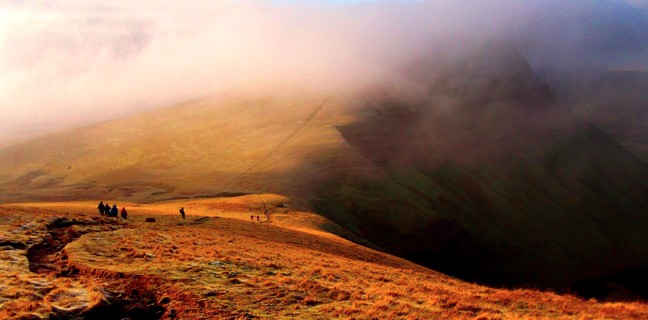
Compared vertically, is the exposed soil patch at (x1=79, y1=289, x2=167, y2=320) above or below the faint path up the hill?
below

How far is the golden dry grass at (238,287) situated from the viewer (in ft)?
66.2

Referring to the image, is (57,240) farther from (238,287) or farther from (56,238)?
(238,287)

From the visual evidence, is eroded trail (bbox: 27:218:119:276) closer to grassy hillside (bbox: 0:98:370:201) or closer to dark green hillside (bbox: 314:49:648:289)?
dark green hillside (bbox: 314:49:648:289)

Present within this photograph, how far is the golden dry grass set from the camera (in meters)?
20.2

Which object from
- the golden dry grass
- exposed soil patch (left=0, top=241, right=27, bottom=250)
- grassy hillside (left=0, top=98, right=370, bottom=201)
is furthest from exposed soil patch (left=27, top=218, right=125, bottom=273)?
grassy hillside (left=0, top=98, right=370, bottom=201)

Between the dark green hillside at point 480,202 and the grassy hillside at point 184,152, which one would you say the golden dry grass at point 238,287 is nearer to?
the dark green hillside at point 480,202

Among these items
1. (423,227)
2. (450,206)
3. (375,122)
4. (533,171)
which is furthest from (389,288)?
(533,171)

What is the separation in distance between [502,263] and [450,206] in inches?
678

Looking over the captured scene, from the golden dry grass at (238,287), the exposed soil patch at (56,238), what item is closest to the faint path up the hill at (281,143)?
the exposed soil patch at (56,238)

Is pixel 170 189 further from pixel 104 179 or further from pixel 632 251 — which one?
pixel 632 251

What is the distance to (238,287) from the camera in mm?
23312

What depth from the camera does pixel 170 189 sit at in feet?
345

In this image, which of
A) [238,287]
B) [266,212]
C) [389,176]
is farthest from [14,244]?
[389,176]

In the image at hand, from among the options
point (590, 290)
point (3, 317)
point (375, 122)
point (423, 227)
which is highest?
point (375, 122)
